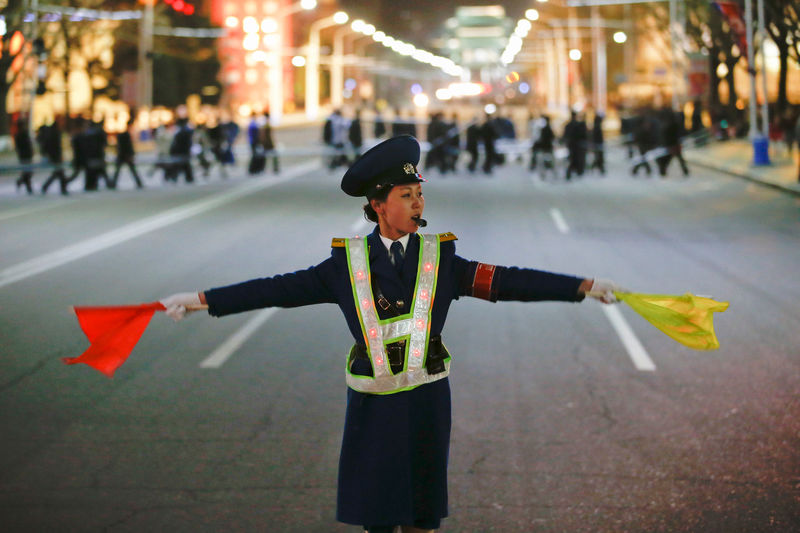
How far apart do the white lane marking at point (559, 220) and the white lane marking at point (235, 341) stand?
8.25 metres

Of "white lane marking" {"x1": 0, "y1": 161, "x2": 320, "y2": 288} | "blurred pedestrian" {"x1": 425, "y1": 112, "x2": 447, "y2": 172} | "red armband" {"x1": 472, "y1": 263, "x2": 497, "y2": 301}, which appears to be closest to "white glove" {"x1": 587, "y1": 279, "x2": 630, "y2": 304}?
"red armband" {"x1": 472, "y1": 263, "x2": 497, "y2": 301}

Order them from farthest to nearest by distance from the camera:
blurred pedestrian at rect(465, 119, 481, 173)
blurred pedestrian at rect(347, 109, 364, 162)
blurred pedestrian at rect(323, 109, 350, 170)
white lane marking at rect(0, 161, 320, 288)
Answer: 1. blurred pedestrian at rect(347, 109, 364, 162)
2. blurred pedestrian at rect(323, 109, 350, 170)
3. blurred pedestrian at rect(465, 119, 481, 173)
4. white lane marking at rect(0, 161, 320, 288)

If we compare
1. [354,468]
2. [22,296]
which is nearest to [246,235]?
[22,296]

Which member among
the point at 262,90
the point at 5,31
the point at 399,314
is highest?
the point at 262,90

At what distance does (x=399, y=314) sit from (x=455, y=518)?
2.11m

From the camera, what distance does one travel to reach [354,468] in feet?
12.5

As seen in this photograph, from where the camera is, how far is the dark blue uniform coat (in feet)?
12.4

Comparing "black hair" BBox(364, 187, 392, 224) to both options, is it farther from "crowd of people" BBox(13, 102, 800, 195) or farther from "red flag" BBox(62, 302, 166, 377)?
"crowd of people" BBox(13, 102, 800, 195)

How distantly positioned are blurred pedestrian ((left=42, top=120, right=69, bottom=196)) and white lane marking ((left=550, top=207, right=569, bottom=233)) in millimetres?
12697

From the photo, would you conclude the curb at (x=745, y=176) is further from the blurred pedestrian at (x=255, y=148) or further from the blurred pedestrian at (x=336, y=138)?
the blurred pedestrian at (x=255, y=148)

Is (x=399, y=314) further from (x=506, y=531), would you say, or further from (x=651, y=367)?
(x=651, y=367)

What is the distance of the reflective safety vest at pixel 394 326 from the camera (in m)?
3.74

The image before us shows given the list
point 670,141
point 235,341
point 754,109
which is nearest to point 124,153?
point 670,141

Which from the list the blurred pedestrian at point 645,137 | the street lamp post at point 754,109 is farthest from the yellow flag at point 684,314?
the blurred pedestrian at point 645,137
